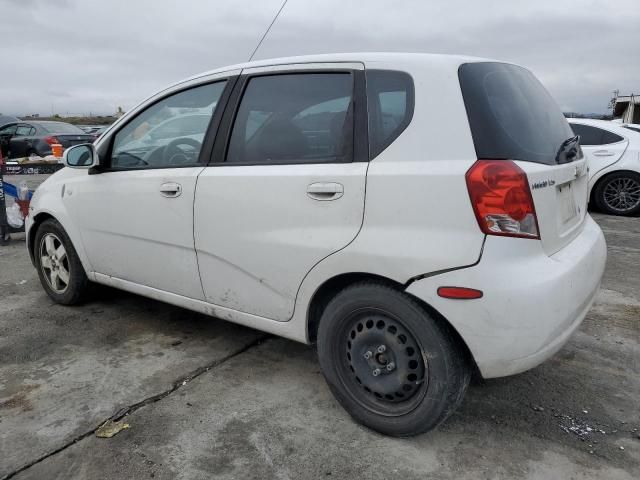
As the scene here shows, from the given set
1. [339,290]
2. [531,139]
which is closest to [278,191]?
[339,290]

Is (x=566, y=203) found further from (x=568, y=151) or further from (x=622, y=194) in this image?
(x=622, y=194)

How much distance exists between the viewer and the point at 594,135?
8484 millimetres

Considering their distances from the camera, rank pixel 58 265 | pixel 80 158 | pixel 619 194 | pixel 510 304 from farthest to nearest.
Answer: pixel 619 194 < pixel 58 265 < pixel 80 158 < pixel 510 304

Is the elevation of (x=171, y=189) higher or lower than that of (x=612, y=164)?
higher

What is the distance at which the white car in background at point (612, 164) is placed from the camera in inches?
319

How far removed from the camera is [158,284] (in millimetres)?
3377

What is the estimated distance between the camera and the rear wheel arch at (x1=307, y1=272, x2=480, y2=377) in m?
2.28

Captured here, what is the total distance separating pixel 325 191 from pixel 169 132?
4.45 ft

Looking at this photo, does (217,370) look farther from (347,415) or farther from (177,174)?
(177,174)

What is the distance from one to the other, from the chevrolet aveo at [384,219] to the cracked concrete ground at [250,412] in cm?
25

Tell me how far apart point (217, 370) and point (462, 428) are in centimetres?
140

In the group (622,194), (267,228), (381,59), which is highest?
(381,59)

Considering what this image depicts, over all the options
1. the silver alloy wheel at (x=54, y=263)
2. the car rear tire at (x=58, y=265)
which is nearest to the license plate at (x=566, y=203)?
the car rear tire at (x=58, y=265)

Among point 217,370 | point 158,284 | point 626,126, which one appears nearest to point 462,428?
point 217,370
